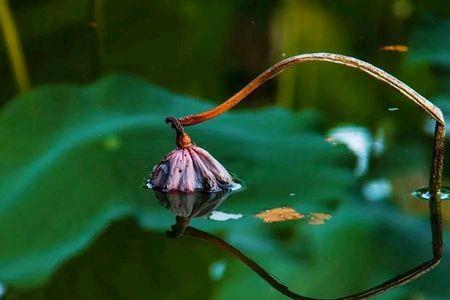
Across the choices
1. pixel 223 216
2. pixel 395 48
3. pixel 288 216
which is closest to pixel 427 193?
pixel 288 216

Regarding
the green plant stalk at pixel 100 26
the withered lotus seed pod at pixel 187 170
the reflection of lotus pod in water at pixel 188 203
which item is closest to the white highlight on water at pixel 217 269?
the reflection of lotus pod in water at pixel 188 203

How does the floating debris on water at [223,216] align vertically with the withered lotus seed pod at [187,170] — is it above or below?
below

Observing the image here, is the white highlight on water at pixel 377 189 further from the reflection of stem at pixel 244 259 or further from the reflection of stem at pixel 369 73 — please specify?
the reflection of stem at pixel 244 259

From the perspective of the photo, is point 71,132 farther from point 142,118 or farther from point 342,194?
point 342,194

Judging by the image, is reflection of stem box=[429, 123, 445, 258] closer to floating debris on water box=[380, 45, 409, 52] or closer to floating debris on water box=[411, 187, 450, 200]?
floating debris on water box=[411, 187, 450, 200]

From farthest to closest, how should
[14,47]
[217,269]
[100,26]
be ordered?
[100,26]
[14,47]
[217,269]

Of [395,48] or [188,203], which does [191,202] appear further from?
[395,48]
